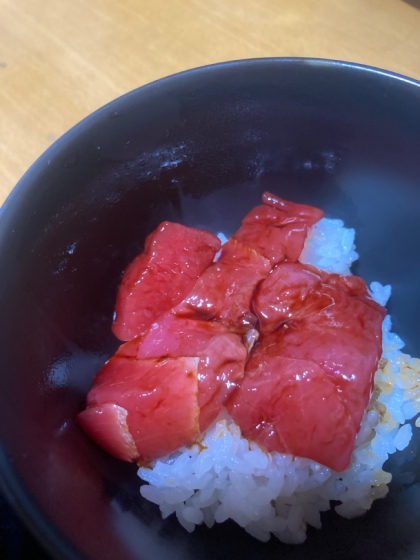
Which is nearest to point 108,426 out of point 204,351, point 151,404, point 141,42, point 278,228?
point 151,404

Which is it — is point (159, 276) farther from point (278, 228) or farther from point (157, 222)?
point (278, 228)

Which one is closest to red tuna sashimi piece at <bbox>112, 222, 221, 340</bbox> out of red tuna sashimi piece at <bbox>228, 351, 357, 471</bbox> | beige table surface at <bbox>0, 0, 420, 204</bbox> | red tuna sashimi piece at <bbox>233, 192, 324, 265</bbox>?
red tuna sashimi piece at <bbox>233, 192, 324, 265</bbox>

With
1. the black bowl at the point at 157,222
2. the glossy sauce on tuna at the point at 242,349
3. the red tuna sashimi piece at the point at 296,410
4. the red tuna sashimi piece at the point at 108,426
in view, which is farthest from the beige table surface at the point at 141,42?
the red tuna sashimi piece at the point at 296,410

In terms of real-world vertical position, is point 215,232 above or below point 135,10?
below

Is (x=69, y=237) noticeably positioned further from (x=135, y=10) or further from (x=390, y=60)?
(x=390, y=60)

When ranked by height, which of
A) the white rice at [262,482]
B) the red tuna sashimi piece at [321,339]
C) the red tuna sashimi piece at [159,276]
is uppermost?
the red tuna sashimi piece at [321,339]

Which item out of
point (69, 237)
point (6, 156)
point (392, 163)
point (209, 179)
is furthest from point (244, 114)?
point (6, 156)

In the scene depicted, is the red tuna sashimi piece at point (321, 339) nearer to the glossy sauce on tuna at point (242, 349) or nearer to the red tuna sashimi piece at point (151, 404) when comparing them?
the glossy sauce on tuna at point (242, 349)
